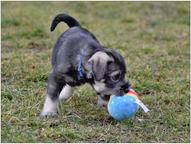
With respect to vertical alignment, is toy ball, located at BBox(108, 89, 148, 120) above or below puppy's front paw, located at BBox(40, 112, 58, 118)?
above

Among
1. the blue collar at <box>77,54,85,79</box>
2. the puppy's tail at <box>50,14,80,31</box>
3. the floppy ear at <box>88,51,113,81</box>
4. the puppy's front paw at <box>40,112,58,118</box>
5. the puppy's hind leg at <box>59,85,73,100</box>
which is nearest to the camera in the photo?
the floppy ear at <box>88,51,113,81</box>

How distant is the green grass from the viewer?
15.5 feet

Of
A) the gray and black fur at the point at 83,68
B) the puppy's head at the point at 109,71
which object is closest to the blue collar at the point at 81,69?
the gray and black fur at the point at 83,68

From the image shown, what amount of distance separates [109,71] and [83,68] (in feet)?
0.92

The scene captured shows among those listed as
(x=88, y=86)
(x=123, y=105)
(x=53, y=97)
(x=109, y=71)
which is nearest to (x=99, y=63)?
(x=109, y=71)

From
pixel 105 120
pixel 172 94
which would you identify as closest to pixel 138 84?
pixel 172 94

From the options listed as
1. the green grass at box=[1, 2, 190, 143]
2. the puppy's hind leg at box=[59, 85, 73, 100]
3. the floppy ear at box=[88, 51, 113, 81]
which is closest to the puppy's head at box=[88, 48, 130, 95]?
the floppy ear at box=[88, 51, 113, 81]

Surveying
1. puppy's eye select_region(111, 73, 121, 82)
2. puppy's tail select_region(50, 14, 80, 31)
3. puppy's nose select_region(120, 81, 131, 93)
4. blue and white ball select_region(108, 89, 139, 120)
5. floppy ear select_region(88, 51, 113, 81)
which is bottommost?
blue and white ball select_region(108, 89, 139, 120)

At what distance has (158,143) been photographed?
15.1 ft

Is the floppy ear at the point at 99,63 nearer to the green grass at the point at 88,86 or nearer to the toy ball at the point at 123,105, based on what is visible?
the toy ball at the point at 123,105

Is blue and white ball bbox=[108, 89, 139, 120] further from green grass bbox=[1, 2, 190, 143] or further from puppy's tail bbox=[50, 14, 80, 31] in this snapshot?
puppy's tail bbox=[50, 14, 80, 31]

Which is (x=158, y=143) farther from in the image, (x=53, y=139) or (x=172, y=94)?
(x=172, y=94)

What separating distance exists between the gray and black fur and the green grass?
0.23 metres

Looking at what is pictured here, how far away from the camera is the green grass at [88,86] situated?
15.5ft
